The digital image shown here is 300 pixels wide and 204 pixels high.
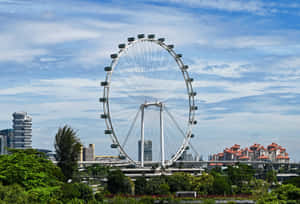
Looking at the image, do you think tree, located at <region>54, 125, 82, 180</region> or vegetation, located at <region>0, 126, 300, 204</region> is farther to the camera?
tree, located at <region>54, 125, 82, 180</region>

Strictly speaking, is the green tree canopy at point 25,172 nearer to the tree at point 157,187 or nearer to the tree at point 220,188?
the tree at point 157,187

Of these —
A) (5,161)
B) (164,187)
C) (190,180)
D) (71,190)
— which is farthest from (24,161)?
(190,180)

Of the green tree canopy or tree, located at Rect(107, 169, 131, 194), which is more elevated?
the green tree canopy

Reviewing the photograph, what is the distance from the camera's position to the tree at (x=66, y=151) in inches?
1967

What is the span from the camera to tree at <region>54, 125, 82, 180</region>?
49969mm

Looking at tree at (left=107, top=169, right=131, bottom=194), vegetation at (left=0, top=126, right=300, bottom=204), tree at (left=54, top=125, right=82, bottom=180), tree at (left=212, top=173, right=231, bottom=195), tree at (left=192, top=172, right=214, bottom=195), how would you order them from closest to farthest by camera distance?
1. vegetation at (left=0, top=126, right=300, bottom=204)
2. tree at (left=54, top=125, right=82, bottom=180)
3. tree at (left=107, top=169, right=131, bottom=194)
4. tree at (left=212, top=173, right=231, bottom=195)
5. tree at (left=192, top=172, right=214, bottom=195)

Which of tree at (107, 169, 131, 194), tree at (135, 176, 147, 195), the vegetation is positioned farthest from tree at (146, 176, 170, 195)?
tree at (107, 169, 131, 194)

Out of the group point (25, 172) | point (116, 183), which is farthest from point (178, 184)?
point (25, 172)

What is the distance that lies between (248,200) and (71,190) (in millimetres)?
20001

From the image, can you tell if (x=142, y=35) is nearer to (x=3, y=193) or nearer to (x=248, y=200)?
(x=248, y=200)

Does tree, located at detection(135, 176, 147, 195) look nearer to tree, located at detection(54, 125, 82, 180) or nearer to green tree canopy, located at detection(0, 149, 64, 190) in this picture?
tree, located at detection(54, 125, 82, 180)

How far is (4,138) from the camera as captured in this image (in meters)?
200

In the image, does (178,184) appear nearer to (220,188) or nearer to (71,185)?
(220,188)

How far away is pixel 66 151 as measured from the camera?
50125 mm
